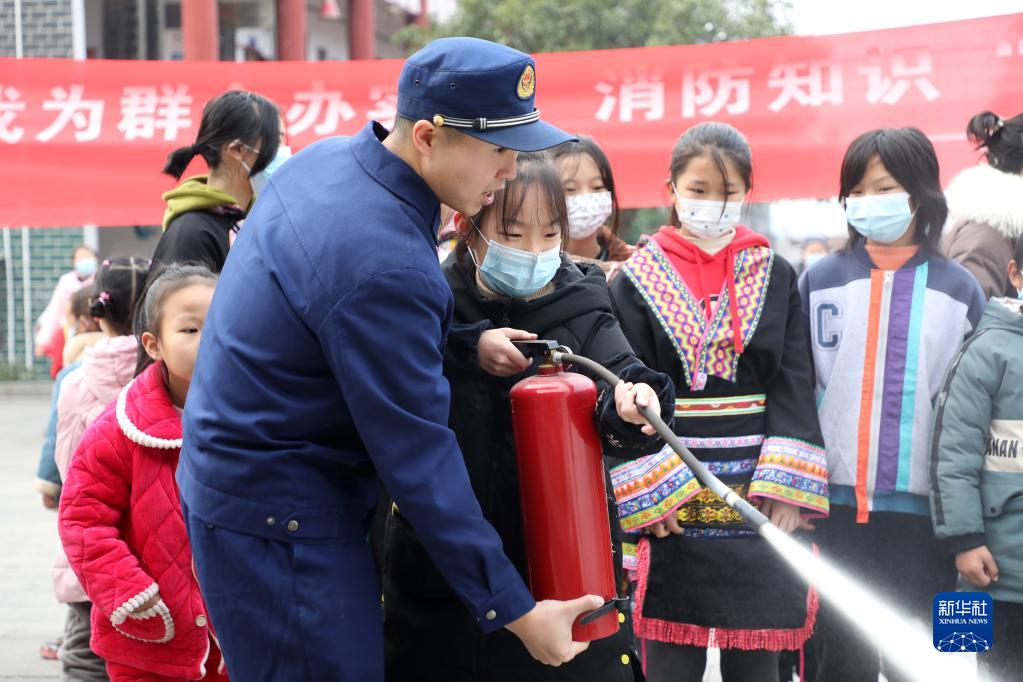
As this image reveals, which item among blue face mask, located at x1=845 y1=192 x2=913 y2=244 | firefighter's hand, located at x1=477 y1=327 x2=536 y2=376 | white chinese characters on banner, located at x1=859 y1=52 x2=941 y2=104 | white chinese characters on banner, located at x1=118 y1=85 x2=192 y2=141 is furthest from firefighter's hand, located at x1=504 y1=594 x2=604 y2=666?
white chinese characters on banner, located at x1=118 y1=85 x2=192 y2=141

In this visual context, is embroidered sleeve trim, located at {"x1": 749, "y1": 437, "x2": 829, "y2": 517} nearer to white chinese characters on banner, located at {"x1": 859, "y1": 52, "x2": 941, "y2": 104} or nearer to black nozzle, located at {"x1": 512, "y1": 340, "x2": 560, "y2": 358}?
black nozzle, located at {"x1": 512, "y1": 340, "x2": 560, "y2": 358}

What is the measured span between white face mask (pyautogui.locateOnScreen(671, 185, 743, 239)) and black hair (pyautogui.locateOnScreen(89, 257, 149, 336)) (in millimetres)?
1857

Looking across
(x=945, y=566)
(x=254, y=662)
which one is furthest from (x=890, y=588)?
(x=254, y=662)

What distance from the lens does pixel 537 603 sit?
2254mm

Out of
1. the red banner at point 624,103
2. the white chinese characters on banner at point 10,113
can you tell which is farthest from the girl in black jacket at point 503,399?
the white chinese characters on banner at point 10,113

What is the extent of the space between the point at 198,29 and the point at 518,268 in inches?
481

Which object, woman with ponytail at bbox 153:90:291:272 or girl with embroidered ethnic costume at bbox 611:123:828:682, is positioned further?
woman with ponytail at bbox 153:90:291:272

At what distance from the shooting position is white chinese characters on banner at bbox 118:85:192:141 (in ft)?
24.3

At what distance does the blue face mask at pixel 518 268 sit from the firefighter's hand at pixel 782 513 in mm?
1088

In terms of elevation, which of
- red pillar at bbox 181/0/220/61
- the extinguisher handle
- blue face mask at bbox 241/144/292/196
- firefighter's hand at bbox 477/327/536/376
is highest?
red pillar at bbox 181/0/220/61

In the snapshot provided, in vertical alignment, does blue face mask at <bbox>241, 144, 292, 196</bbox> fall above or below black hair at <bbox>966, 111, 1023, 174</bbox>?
below

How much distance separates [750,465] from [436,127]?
1.61 meters

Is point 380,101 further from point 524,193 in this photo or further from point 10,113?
point 524,193

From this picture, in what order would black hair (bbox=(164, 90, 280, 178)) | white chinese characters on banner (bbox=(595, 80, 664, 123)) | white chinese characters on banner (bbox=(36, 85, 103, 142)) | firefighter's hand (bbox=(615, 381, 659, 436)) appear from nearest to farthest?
firefighter's hand (bbox=(615, 381, 659, 436)), black hair (bbox=(164, 90, 280, 178)), white chinese characters on banner (bbox=(595, 80, 664, 123)), white chinese characters on banner (bbox=(36, 85, 103, 142))
